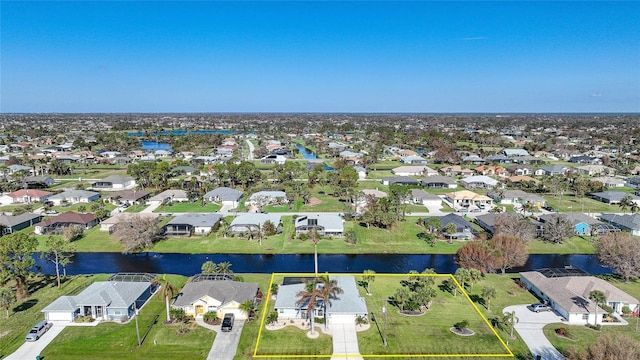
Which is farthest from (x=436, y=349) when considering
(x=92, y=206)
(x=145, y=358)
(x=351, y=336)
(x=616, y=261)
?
(x=92, y=206)

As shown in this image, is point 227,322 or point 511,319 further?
point 227,322

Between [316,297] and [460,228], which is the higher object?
[316,297]

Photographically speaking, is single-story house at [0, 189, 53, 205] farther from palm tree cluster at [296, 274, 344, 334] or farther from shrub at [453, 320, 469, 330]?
shrub at [453, 320, 469, 330]

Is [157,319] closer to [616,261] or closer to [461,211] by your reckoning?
[616,261]

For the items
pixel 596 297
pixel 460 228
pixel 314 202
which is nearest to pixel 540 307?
pixel 596 297

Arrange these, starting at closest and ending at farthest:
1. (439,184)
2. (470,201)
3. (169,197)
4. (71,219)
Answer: (71,219) → (470,201) → (169,197) → (439,184)

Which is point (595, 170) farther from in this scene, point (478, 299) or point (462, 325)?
→ point (462, 325)

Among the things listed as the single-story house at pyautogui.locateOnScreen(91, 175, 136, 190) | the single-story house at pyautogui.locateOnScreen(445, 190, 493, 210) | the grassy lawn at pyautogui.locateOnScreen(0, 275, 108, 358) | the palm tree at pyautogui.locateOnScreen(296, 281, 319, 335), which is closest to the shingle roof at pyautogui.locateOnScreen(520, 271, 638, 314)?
the palm tree at pyautogui.locateOnScreen(296, 281, 319, 335)
